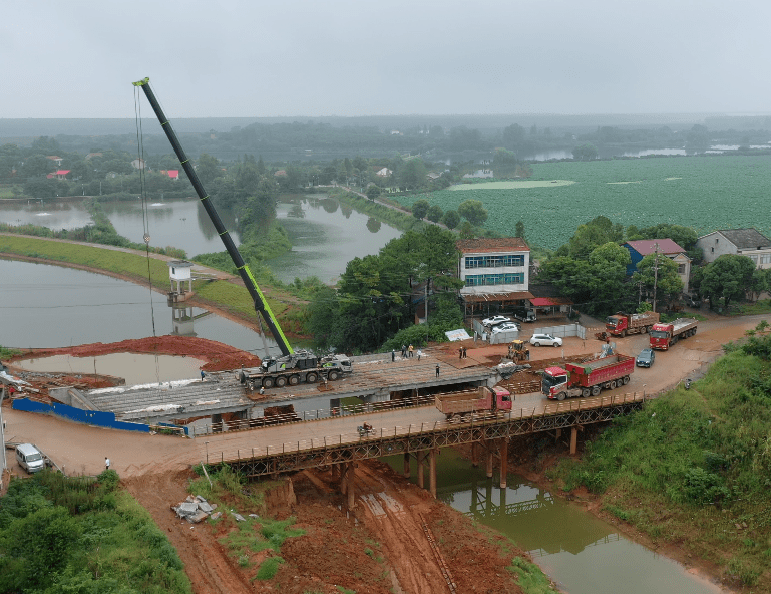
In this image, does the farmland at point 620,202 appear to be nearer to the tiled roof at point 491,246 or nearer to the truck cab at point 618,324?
the tiled roof at point 491,246

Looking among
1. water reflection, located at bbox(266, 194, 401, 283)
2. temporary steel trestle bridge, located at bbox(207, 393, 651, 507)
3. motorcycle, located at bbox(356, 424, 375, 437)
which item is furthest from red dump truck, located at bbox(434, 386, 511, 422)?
water reflection, located at bbox(266, 194, 401, 283)

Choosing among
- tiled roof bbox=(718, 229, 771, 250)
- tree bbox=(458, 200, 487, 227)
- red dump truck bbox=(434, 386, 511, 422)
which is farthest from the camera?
tree bbox=(458, 200, 487, 227)

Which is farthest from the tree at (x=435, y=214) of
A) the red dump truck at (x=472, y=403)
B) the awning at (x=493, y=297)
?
the red dump truck at (x=472, y=403)

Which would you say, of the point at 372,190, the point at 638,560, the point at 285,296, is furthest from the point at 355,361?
the point at 372,190

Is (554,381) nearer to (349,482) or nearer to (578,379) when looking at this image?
(578,379)

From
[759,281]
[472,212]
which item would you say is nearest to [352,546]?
[759,281]

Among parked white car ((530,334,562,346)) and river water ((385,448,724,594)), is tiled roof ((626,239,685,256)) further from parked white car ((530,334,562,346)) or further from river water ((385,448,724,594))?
river water ((385,448,724,594))

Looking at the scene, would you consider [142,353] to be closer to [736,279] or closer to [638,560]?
[638,560]
